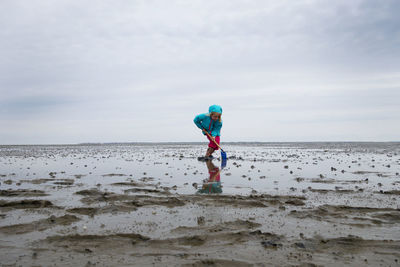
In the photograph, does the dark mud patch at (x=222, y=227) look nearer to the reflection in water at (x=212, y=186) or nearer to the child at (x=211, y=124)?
the reflection in water at (x=212, y=186)

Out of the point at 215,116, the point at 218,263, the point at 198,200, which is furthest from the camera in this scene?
the point at 215,116

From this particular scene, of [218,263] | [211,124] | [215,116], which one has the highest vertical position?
[215,116]

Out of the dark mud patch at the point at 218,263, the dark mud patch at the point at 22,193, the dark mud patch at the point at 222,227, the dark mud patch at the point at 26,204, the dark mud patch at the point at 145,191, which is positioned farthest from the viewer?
the dark mud patch at the point at 145,191

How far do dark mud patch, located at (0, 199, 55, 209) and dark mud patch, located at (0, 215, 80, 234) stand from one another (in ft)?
4.00

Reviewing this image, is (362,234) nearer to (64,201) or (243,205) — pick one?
(243,205)

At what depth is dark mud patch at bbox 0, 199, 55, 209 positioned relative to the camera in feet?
20.4

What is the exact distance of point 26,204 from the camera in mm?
6398

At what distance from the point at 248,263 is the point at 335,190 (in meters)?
5.27

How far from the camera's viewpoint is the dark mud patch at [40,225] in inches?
184

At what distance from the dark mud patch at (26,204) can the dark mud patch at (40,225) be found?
1219mm

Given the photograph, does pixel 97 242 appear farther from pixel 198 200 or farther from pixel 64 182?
pixel 64 182

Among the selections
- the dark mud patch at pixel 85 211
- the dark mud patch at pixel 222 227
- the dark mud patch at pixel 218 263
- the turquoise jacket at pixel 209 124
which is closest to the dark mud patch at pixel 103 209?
the dark mud patch at pixel 85 211

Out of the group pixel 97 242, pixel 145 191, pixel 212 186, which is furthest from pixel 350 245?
pixel 145 191

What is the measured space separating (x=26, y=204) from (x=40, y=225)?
1785mm
